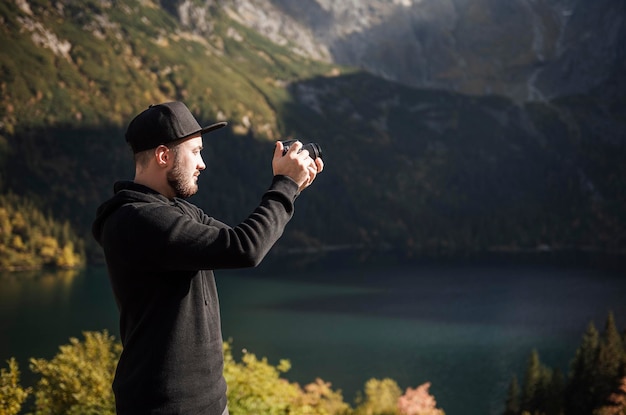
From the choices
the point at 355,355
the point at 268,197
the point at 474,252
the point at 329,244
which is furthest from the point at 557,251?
the point at 268,197

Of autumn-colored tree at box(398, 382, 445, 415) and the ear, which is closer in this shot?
the ear

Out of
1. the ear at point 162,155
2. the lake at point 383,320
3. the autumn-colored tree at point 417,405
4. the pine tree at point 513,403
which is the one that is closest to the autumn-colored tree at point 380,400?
the autumn-colored tree at point 417,405

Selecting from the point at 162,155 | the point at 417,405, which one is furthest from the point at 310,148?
the point at 417,405

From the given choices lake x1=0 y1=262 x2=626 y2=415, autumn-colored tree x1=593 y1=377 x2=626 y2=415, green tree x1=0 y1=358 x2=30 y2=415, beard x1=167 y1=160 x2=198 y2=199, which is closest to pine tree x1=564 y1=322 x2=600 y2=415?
autumn-colored tree x1=593 y1=377 x2=626 y2=415

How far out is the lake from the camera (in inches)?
2325

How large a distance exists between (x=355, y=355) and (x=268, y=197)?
64.0 meters

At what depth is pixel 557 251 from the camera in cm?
19225

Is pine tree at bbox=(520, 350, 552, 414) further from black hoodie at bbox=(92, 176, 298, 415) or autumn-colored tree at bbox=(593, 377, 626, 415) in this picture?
black hoodie at bbox=(92, 176, 298, 415)

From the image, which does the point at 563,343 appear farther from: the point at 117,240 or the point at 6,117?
the point at 6,117

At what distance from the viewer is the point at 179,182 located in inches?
146

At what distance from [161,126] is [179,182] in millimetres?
327

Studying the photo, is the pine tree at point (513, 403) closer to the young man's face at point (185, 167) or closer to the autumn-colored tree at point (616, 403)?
the autumn-colored tree at point (616, 403)

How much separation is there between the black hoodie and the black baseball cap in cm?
27

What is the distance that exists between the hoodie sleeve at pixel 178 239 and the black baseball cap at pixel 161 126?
0.36 m
